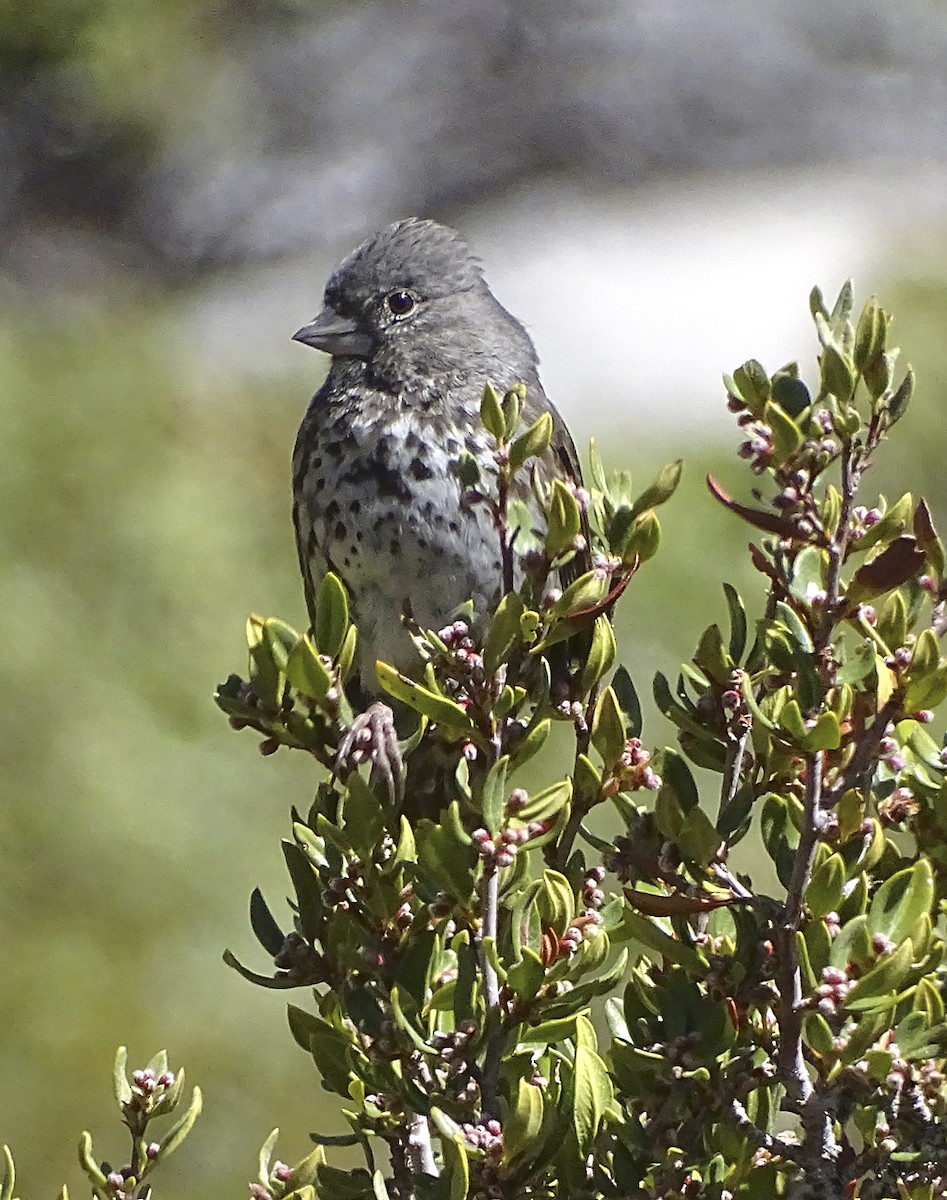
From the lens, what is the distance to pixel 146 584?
11.4ft

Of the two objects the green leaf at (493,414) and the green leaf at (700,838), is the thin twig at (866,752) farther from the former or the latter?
the green leaf at (493,414)

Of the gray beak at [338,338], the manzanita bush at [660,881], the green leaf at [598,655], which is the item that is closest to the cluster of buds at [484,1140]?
the manzanita bush at [660,881]

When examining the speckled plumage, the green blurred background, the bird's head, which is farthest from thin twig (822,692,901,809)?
the green blurred background

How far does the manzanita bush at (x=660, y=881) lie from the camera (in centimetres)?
92

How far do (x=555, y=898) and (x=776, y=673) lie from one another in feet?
0.76

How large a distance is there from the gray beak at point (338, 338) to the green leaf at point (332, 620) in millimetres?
1036

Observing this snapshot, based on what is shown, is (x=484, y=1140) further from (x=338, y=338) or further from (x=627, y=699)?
(x=338, y=338)

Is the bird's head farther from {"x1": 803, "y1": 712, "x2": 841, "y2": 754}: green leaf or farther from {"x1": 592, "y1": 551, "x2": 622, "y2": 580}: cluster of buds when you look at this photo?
{"x1": 803, "y1": 712, "x2": 841, "y2": 754}: green leaf

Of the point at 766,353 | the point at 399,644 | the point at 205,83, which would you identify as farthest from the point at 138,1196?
the point at 205,83

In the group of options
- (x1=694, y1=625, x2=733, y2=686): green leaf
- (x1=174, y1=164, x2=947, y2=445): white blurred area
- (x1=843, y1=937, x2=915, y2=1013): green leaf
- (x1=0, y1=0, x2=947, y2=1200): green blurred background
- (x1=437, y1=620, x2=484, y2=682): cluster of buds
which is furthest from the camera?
(x1=174, y1=164, x2=947, y2=445): white blurred area

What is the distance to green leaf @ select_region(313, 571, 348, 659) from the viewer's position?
1.05 metres

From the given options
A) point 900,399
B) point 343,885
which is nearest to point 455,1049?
point 343,885

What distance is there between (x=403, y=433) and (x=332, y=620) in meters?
0.86

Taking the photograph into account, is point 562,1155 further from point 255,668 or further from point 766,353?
point 766,353
